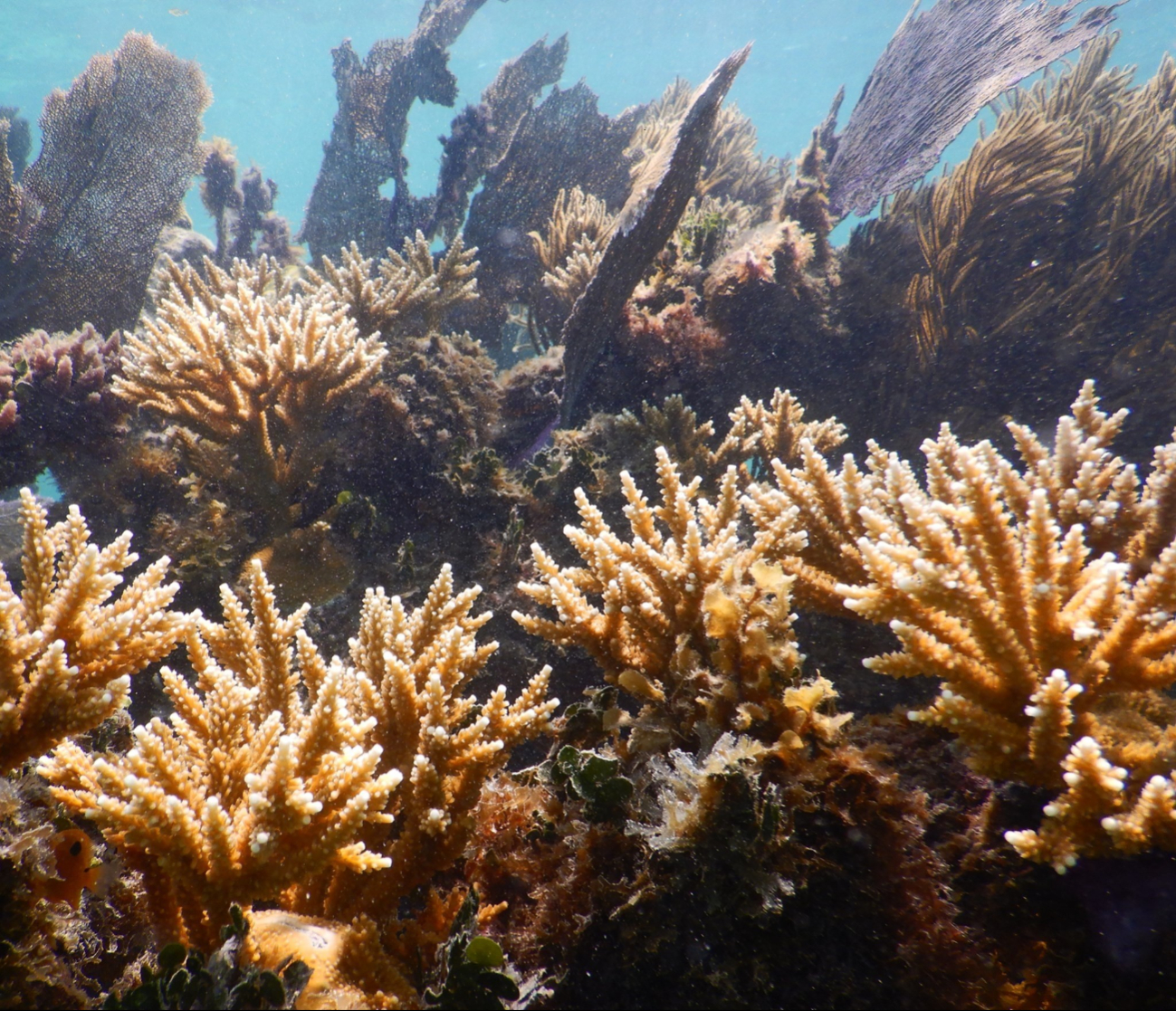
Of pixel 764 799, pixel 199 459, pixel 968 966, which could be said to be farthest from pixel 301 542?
pixel 968 966

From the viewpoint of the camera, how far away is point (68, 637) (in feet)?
5.33

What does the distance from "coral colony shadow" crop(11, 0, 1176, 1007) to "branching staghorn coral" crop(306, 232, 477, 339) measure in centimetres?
3

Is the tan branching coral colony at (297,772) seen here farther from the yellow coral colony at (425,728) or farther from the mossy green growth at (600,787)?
the mossy green growth at (600,787)

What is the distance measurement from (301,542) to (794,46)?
6243cm

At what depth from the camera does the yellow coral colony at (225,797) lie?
1360mm

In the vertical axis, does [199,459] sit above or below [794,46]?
below

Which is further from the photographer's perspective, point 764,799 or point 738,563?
point 738,563

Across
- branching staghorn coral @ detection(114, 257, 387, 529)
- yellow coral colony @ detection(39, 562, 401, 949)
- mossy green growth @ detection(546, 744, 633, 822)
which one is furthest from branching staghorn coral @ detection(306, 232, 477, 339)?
mossy green growth @ detection(546, 744, 633, 822)

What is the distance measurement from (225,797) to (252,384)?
2524 mm

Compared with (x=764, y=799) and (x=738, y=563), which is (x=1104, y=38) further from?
(x=764, y=799)

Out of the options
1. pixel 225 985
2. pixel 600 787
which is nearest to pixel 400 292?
pixel 600 787

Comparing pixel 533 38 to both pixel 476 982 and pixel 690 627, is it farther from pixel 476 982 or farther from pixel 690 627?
pixel 476 982

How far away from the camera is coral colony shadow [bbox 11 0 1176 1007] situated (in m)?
1.38

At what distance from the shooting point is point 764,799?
1496 millimetres
